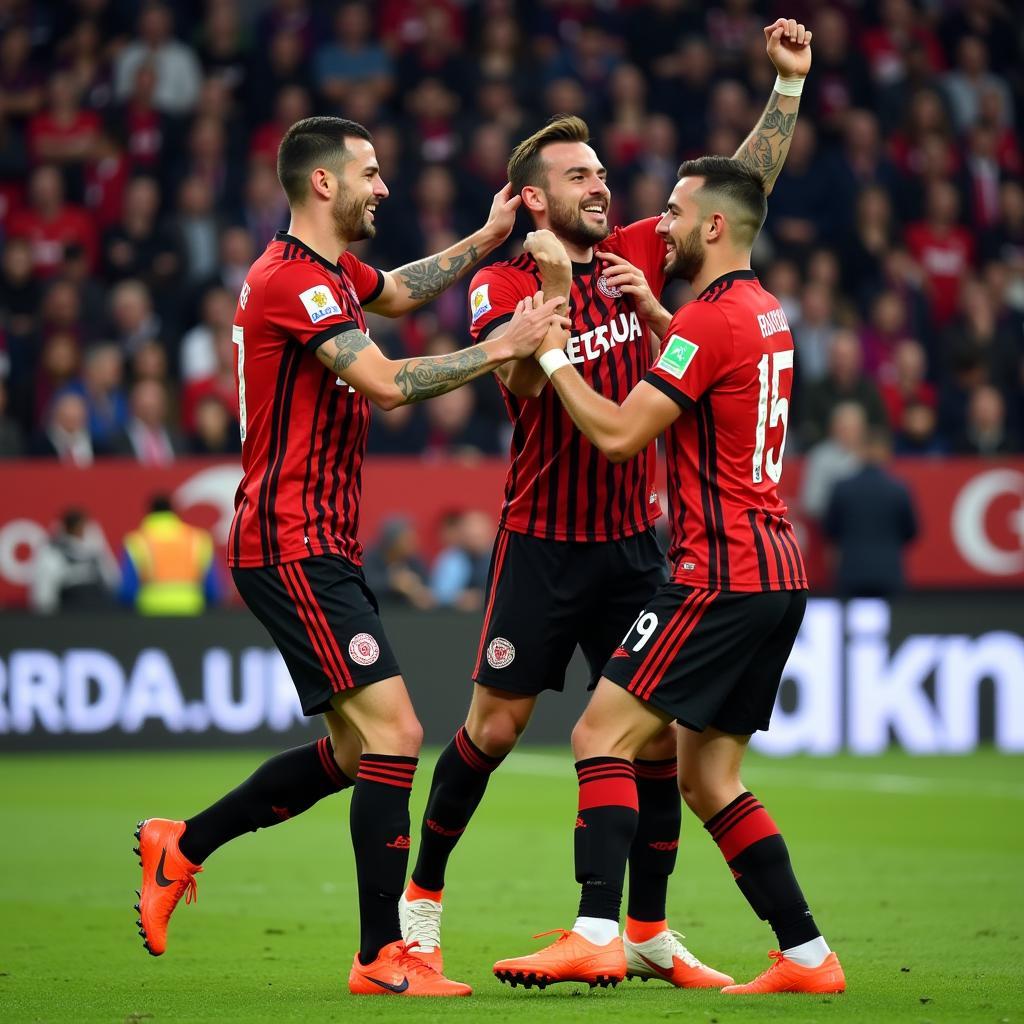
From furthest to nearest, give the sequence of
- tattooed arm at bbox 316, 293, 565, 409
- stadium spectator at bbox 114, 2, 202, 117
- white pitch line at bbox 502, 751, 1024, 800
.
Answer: stadium spectator at bbox 114, 2, 202, 117 < white pitch line at bbox 502, 751, 1024, 800 < tattooed arm at bbox 316, 293, 565, 409

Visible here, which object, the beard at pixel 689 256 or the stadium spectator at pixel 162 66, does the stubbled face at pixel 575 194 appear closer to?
the beard at pixel 689 256

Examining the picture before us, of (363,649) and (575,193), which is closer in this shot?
(363,649)

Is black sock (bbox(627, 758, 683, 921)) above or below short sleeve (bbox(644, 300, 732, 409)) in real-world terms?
below

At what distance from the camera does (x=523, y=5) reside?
61.7 feet

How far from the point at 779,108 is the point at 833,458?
28.3 feet

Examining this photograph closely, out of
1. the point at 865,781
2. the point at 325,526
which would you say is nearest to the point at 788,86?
the point at 325,526

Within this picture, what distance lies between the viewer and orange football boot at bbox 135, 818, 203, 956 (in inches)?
232

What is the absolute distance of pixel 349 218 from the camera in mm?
5875

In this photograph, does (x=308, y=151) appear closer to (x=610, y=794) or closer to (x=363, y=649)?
(x=363, y=649)

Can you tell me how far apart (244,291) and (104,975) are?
87.6 inches

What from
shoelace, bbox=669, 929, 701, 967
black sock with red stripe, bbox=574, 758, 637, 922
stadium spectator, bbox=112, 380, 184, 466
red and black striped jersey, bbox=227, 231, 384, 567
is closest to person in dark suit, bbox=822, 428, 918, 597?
stadium spectator, bbox=112, 380, 184, 466

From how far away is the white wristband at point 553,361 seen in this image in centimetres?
561

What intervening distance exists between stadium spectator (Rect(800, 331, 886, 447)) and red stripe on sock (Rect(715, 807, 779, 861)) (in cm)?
982

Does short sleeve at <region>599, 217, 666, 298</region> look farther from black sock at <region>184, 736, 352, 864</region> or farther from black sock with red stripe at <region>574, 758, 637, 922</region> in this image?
black sock at <region>184, 736, 352, 864</region>
